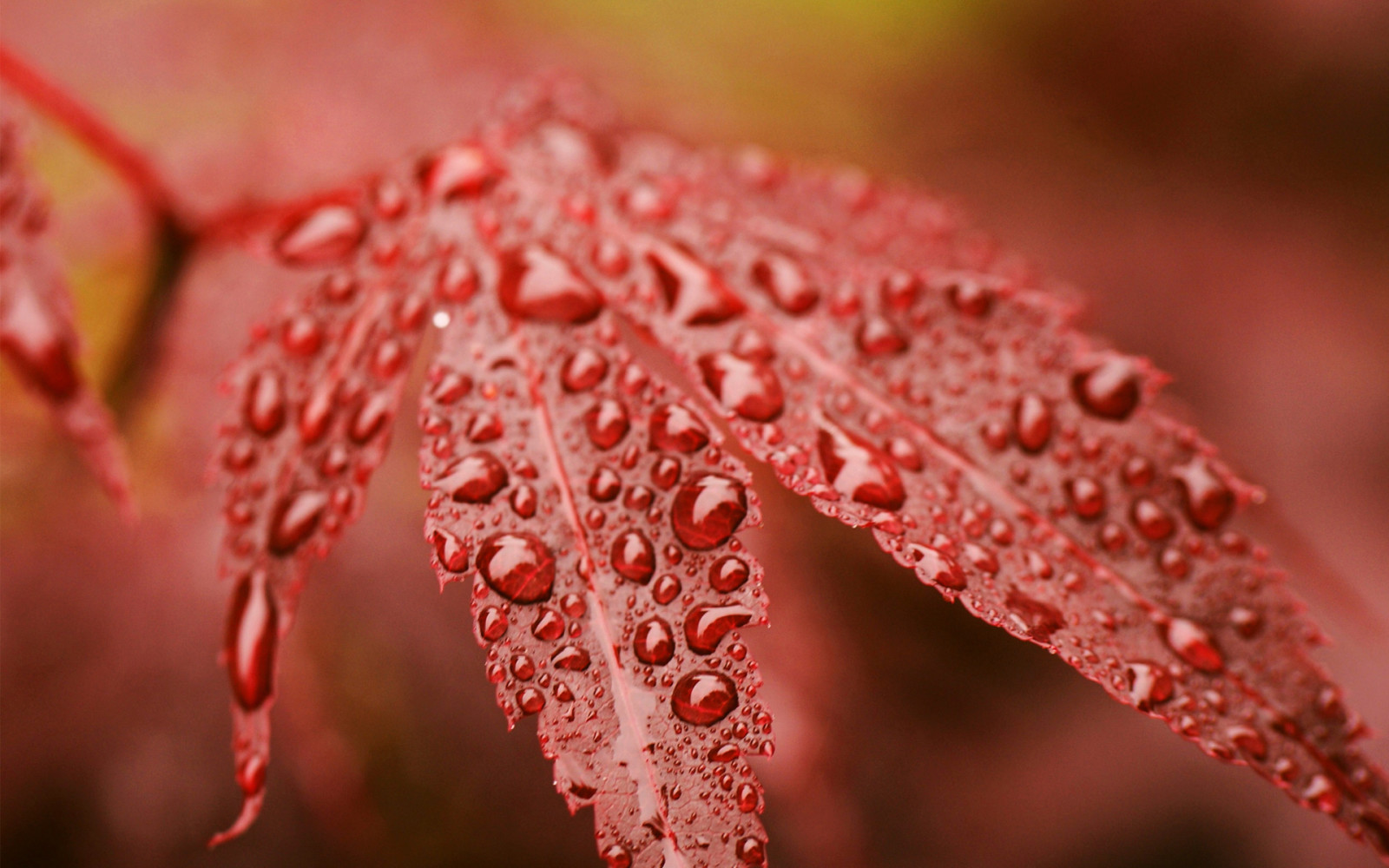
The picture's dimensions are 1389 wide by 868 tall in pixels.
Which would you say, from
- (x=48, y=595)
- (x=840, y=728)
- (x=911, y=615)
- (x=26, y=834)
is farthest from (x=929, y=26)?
(x=26, y=834)

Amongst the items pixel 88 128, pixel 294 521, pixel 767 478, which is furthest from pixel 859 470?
pixel 88 128

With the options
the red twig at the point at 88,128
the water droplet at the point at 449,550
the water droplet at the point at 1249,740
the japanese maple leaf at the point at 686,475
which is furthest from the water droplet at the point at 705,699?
the red twig at the point at 88,128

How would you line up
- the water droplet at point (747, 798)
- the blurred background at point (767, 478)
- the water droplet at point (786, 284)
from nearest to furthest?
the water droplet at point (747, 798), the water droplet at point (786, 284), the blurred background at point (767, 478)

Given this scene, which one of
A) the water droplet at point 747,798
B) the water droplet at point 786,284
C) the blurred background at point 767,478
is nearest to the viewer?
the water droplet at point 747,798

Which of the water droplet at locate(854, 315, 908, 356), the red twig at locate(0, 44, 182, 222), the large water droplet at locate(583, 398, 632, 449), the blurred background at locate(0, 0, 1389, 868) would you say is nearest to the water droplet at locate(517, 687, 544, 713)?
the large water droplet at locate(583, 398, 632, 449)

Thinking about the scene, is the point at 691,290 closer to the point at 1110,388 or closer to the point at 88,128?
the point at 1110,388

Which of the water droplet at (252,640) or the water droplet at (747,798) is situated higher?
the water droplet at (252,640)

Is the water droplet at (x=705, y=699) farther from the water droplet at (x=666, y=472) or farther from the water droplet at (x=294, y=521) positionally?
the water droplet at (x=294, y=521)
